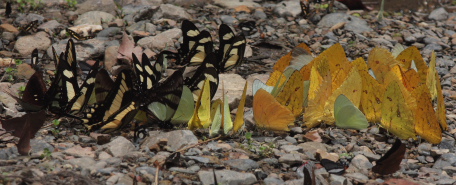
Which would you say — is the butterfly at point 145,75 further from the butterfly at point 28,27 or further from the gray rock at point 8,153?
the butterfly at point 28,27

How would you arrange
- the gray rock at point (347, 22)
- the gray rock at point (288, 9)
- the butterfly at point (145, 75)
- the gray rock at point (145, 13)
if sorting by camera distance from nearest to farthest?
the butterfly at point (145, 75), the gray rock at point (145, 13), the gray rock at point (347, 22), the gray rock at point (288, 9)

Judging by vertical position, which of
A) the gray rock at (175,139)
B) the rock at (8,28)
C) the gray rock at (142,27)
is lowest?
the gray rock at (175,139)

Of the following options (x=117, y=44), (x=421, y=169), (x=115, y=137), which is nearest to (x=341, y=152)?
(x=421, y=169)

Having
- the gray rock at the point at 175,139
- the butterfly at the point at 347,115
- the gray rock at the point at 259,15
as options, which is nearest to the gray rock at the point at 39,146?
the gray rock at the point at 175,139

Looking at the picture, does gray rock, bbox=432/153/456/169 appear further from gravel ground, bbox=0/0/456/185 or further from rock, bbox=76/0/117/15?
rock, bbox=76/0/117/15

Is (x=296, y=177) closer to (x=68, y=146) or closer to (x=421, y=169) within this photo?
(x=421, y=169)

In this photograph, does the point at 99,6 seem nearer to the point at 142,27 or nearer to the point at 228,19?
the point at 142,27
